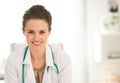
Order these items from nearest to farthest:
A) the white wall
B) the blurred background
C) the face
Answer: the face < the white wall < the blurred background

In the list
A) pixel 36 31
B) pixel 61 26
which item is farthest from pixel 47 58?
pixel 61 26

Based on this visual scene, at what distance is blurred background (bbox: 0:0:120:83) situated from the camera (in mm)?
2711

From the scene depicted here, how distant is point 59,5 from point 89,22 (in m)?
0.42

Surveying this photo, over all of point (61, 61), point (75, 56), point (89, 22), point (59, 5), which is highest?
point (59, 5)

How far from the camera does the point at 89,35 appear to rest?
2.87m

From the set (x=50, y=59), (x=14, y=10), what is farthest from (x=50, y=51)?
(x=14, y=10)

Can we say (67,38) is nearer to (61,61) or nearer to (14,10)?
(14,10)

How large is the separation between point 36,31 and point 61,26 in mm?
1351

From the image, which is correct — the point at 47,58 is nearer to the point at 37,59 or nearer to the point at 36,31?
the point at 37,59

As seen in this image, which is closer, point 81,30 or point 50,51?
point 50,51

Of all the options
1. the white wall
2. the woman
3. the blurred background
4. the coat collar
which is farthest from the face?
the blurred background

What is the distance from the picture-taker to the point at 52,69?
1483 mm

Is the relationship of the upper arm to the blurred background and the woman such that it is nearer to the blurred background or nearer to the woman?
the woman

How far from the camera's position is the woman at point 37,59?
54.5 inches
